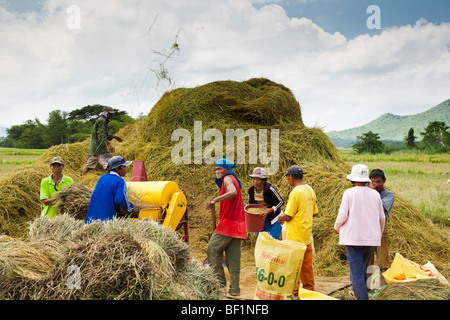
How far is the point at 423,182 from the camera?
1355 centimetres

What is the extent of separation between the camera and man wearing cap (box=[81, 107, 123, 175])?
7.39 metres

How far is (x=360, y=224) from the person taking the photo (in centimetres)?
395

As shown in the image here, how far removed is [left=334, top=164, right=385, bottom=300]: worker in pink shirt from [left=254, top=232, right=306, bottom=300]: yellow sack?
584 millimetres

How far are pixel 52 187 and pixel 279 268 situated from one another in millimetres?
3457

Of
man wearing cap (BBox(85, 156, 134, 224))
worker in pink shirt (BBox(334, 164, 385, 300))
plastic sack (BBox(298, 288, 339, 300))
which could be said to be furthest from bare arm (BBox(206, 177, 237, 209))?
plastic sack (BBox(298, 288, 339, 300))

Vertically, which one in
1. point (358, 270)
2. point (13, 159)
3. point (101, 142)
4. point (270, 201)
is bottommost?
point (358, 270)

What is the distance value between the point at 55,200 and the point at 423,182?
12705 millimetres

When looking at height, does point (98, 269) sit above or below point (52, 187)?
below

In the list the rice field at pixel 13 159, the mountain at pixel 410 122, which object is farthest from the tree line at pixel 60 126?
the mountain at pixel 410 122

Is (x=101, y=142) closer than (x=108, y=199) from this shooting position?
No

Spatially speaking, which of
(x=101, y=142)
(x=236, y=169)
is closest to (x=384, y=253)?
(x=236, y=169)

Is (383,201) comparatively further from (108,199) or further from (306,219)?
(108,199)

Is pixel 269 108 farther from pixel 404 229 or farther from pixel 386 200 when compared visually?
pixel 386 200
